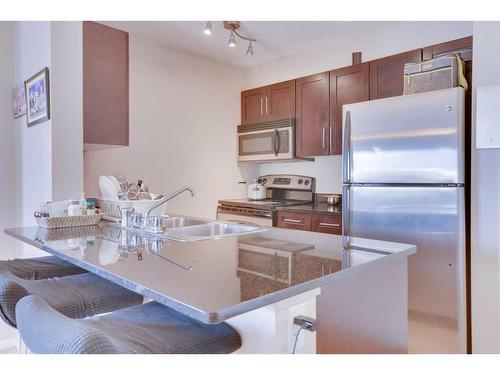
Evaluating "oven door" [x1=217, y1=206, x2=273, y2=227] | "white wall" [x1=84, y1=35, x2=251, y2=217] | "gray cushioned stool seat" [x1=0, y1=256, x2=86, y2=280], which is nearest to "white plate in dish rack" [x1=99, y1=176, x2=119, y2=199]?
"gray cushioned stool seat" [x1=0, y1=256, x2=86, y2=280]

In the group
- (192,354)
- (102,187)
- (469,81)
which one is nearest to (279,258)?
(192,354)

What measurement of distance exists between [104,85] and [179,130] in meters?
1.23

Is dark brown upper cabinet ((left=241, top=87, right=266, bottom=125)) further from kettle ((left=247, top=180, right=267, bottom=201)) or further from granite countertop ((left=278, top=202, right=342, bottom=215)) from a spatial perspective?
granite countertop ((left=278, top=202, right=342, bottom=215))

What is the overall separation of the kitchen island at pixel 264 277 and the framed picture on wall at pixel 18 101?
1135 mm

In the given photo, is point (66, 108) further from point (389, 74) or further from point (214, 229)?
point (389, 74)

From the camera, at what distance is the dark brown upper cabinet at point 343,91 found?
9.61 ft

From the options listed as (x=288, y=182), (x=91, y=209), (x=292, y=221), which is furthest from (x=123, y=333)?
(x=288, y=182)

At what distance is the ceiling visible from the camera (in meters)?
2.99

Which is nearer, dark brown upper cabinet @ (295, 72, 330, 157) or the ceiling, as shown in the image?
the ceiling

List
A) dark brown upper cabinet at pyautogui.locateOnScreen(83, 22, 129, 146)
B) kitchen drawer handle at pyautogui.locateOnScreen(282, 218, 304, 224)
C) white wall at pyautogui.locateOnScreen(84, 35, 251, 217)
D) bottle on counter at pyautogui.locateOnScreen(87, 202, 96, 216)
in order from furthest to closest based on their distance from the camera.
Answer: white wall at pyautogui.locateOnScreen(84, 35, 251, 217) → kitchen drawer handle at pyautogui.locateOnScreen(282, 218, 304, 224) → dark brown upper cabinet at pyautogui.locateOnScreen(83, 22, 129, 146) → bottle on counter at pyautogui.locateOnScreen(87, 202, 96, 216)

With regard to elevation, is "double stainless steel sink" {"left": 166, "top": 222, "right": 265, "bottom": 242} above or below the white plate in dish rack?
below

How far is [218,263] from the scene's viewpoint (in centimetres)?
109

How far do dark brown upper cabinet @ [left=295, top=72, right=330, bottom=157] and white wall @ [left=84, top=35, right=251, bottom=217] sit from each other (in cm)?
93

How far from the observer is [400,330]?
1417mm
